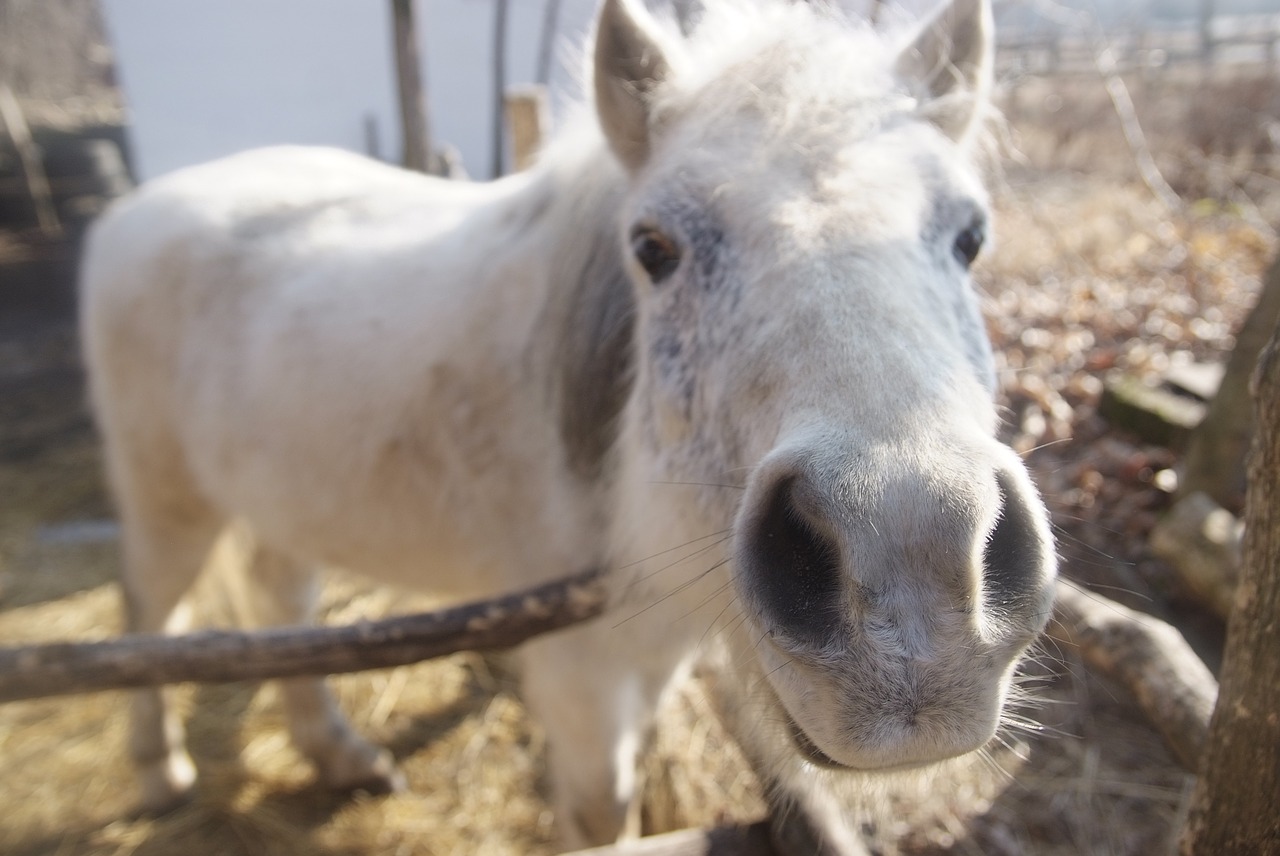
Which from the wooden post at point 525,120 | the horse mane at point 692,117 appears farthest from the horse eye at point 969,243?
the wooden post at point 525,120

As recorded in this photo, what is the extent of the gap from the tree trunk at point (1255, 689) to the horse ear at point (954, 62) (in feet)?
3.16

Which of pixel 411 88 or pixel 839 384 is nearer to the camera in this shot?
pixel 839 384

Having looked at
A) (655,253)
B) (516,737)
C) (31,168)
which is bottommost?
(516,737)

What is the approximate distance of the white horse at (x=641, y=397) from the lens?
1033 mm

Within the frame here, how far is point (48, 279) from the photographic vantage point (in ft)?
33.1

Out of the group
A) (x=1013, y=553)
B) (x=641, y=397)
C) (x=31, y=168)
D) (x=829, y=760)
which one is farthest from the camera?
(x=31, y=168)

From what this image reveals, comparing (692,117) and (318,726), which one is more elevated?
(692,117)

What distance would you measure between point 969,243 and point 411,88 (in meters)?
4.96

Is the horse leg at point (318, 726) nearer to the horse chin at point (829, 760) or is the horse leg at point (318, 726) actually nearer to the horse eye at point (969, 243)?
the horse chin at point (829, 760)

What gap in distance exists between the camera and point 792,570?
1094 millimetres

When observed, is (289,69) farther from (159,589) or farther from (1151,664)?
(1151,664)

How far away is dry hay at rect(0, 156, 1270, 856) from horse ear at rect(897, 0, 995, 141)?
3.21ft

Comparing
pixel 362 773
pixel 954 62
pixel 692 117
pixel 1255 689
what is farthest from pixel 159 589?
pixel 1255 689

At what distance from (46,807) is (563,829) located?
2411 millimetres
